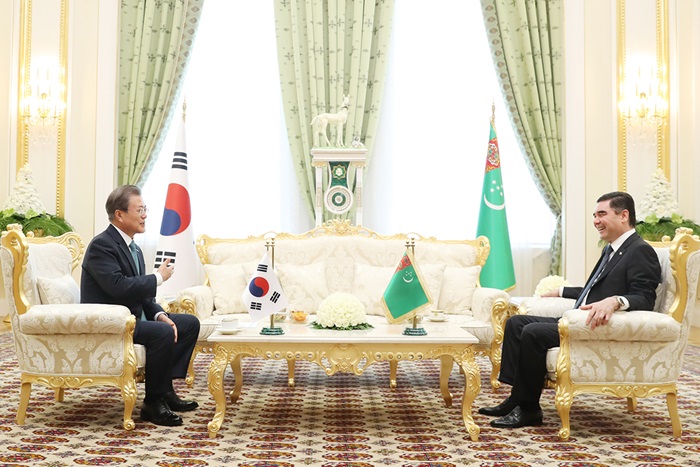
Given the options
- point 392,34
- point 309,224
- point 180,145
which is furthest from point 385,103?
point 180,145

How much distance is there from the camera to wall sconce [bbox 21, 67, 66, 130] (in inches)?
305

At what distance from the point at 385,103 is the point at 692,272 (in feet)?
17.4

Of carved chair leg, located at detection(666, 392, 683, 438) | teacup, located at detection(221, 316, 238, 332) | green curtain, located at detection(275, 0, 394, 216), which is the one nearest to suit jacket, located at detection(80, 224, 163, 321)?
teacup, located at detection(221, 316, 238, 332)

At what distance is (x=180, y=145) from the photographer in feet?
23.6

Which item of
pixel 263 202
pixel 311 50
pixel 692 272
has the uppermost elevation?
pixel 311 50

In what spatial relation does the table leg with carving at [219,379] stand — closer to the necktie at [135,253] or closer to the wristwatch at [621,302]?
the necktie at [135,253]

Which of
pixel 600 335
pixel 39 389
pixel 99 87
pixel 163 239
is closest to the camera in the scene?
pixel 600 335

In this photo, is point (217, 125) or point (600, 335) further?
point (217, 125)

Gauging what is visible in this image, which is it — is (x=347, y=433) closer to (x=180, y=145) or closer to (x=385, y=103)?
(x=180, y=145)

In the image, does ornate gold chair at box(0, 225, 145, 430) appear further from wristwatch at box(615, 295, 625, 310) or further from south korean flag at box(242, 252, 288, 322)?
wristwatch at box(615, 295, 625, 310)

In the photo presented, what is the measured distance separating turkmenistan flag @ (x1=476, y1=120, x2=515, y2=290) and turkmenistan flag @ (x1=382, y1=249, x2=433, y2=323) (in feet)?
11.5

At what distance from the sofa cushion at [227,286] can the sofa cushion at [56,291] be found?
4.39 feet

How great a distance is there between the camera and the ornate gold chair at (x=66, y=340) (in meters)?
3.50

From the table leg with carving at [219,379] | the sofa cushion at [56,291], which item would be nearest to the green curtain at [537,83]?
the table leg with carving at [219,379]
